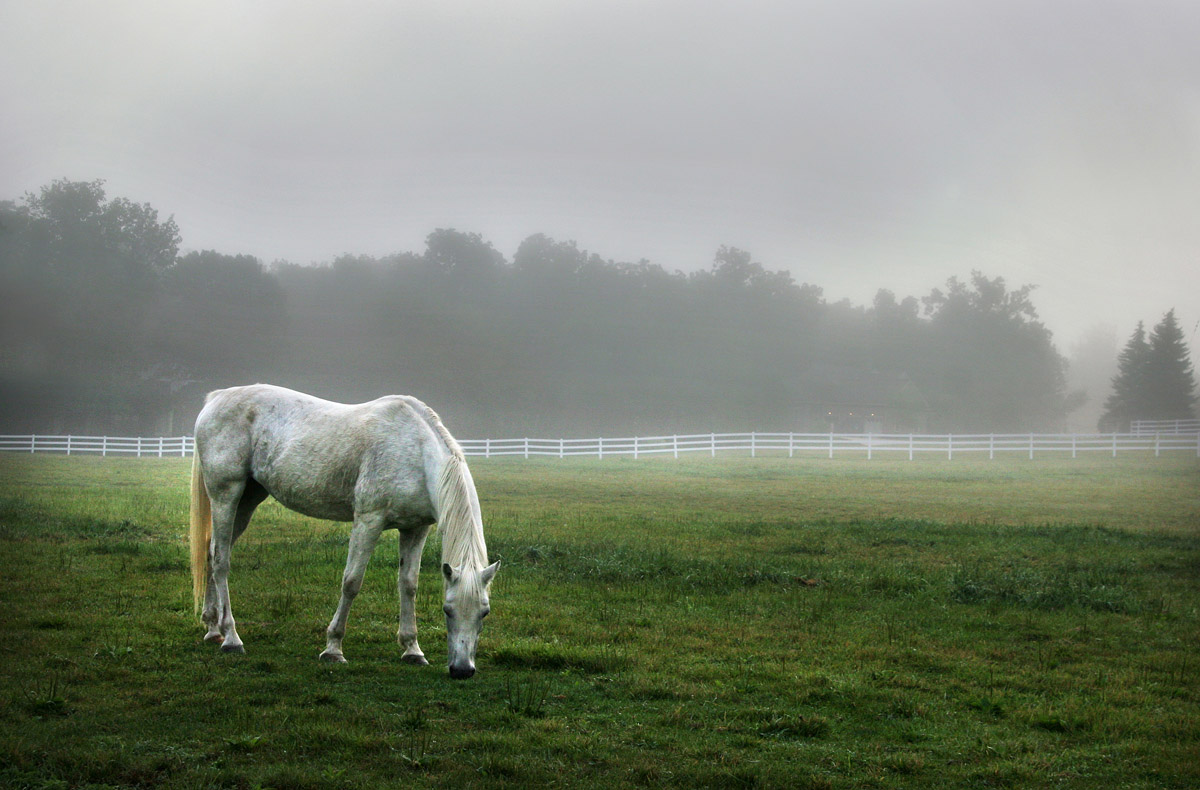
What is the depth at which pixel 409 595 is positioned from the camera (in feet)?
21.2

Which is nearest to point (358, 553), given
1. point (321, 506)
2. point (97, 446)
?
point (321, 506)

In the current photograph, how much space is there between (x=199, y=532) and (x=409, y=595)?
222 centimetres

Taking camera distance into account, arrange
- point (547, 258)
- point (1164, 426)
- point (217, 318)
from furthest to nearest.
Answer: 1. point (547, 258)
2. point (217, 318)
3. point (1164, 426)

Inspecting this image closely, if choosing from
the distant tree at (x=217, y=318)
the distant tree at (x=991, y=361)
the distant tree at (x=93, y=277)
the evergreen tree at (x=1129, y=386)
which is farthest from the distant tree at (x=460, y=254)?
the evergreen tree at (x=1129, y=386)

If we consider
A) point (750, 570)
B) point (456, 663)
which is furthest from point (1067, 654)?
point (456, 663)

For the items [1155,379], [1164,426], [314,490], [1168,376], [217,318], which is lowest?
[314,490]

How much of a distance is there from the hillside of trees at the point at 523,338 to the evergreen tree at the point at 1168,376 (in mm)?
22059

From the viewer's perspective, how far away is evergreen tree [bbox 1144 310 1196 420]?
3278 centimetres

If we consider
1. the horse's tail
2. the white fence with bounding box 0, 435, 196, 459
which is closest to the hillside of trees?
the white fence with bounding box 0, 435, 196, 459

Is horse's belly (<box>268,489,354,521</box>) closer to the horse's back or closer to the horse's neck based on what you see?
the horse's back

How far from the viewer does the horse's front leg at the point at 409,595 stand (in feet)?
20.6

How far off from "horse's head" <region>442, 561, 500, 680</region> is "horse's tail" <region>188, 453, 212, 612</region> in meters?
2.77

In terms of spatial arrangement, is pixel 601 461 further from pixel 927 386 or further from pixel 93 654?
pixel 927 386

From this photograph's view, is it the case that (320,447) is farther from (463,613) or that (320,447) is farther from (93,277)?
(93,277)
